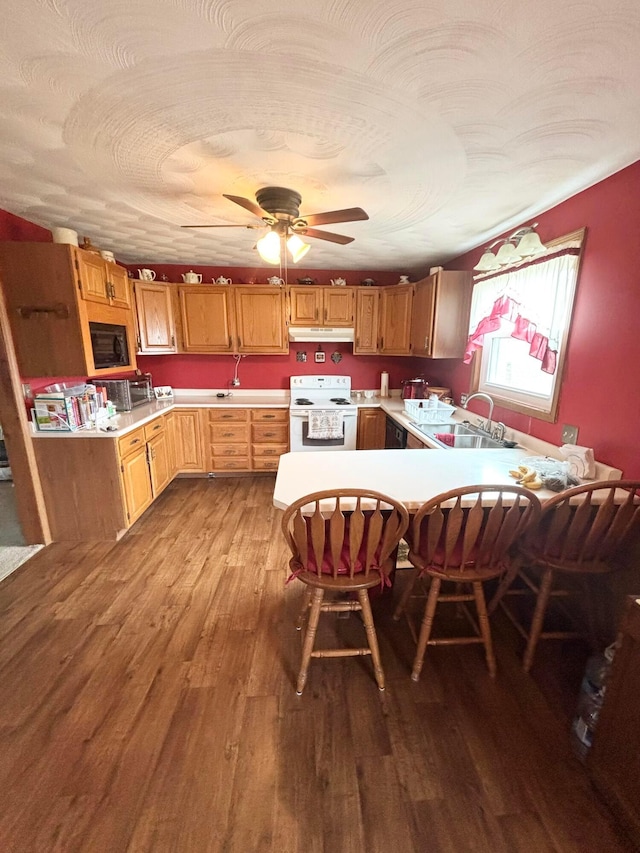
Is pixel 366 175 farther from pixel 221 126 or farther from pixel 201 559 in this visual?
pixel 201 559

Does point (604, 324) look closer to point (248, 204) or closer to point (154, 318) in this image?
point (248, 204)

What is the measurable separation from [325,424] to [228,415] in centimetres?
111

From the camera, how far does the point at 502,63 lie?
1.04 meters

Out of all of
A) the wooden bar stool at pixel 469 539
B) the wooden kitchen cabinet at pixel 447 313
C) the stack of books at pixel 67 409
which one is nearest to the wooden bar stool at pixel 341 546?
the wooden bar stool at pixel 469 539

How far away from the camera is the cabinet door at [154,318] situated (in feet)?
11.6

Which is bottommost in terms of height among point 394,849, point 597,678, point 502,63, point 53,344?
point 394,849

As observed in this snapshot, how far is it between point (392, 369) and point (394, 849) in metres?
3.98

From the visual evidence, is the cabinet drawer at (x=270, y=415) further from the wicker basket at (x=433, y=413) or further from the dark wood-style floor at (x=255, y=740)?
the dark wood-style floor at (x=255, y=740)

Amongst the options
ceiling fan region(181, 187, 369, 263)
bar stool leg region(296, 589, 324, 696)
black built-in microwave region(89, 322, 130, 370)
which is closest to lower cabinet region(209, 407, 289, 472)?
black built-in microwave region(89, 322, 130, 370)

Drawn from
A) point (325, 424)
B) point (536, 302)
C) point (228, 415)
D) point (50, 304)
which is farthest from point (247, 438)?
point (536, 302)

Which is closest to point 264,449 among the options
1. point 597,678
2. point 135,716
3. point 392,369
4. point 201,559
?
point 201,559

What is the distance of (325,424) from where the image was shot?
3.79 m

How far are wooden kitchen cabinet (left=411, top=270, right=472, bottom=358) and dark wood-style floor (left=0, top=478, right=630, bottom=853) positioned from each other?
2.34 metres

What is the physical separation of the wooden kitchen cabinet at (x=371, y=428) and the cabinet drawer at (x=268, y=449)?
87 centimetres
